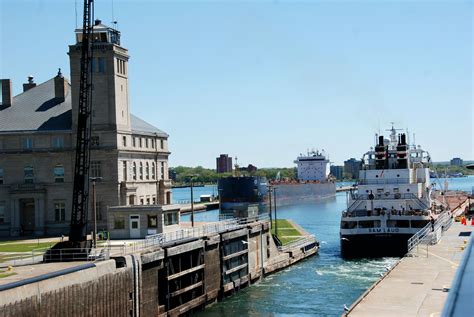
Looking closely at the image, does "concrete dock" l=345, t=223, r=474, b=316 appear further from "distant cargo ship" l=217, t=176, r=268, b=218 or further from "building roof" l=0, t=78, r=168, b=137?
"distant cargo ship" l=217, t=176, r=268, b=218

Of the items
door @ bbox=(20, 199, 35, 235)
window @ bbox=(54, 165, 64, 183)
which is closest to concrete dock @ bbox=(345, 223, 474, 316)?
window @ bbox=(54, 165, 64, 183)

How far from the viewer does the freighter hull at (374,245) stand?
62.6 metres

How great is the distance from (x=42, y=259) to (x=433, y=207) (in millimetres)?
50057

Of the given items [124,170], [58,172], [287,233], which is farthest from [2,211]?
[287,233]

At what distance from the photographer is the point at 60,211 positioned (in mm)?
56406

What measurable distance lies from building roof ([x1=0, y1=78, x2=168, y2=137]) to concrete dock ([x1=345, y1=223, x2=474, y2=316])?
2999cm

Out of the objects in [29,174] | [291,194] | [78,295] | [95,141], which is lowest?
[78,295]

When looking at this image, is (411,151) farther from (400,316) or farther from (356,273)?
(400,316)

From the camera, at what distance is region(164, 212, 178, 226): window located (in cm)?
5094

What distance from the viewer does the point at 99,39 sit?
187 feet

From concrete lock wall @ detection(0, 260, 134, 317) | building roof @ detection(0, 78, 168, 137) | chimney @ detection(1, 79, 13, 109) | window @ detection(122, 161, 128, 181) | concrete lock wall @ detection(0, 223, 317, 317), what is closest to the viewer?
concrete lock wall @ detection(0, 260, 134, 317)

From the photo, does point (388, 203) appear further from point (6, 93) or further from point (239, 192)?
point (239, 192)

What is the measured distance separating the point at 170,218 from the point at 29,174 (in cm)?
1436

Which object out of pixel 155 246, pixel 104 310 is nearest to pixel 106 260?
pixel 104 310
